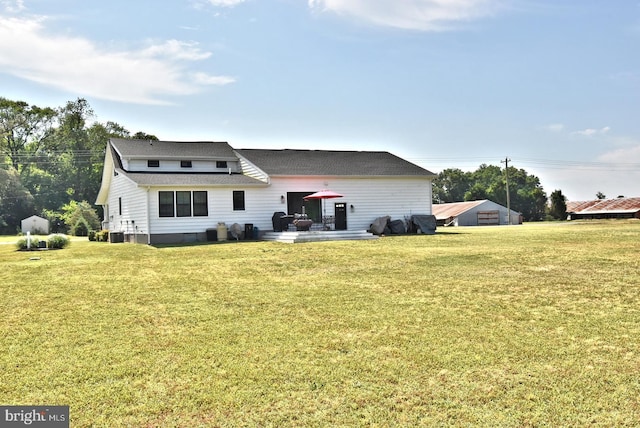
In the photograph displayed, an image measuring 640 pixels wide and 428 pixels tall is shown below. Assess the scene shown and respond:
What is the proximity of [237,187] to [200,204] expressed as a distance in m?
2.01

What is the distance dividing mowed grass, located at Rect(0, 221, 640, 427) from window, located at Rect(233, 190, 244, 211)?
15147 mm

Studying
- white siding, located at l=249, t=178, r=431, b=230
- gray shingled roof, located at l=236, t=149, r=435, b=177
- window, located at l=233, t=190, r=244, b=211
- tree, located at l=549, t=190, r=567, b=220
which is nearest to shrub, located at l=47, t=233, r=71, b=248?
window, located at l=233, t=190, r=244, b=211

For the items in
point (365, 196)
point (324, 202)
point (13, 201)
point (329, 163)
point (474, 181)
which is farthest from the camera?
point (474, 181)

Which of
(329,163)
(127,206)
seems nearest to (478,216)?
(329,163)

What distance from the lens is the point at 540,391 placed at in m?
4.20

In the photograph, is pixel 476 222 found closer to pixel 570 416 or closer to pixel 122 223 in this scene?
pixel 122 223

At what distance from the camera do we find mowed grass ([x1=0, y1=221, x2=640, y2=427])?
12.9 feet

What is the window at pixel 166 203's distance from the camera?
24016 mm

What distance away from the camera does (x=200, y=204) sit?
81.5 feet

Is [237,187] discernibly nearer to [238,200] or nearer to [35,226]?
[238,200]

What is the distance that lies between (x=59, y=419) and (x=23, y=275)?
9.64 metres

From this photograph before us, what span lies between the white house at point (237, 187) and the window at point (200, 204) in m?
0.05

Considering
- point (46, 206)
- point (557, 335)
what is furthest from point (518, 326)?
point (46, 206)

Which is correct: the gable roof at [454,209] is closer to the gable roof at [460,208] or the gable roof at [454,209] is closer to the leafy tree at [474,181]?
the gable roof at [460,208]
